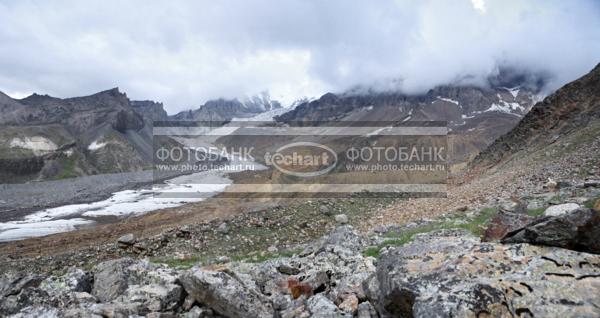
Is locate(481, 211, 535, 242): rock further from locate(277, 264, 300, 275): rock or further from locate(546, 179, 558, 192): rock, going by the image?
locate(546, 179, 558, 192): rock

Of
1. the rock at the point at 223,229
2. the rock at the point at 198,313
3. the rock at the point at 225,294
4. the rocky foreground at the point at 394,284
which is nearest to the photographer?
the rocky foreground at the point at 394,284

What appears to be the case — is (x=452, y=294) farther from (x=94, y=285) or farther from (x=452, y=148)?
(x=452, y=148)

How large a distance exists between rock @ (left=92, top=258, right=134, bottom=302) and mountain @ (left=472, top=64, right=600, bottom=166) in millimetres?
28026

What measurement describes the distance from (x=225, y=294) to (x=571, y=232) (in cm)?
488

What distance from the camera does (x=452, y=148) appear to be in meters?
122

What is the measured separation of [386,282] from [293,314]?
6.18 feet

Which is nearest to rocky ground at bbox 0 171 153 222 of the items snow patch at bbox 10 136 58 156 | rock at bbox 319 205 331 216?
snow patch at bbox 10 136 58 156

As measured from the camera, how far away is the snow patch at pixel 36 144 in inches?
4963

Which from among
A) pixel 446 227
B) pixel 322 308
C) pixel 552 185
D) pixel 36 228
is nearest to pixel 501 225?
pixel 322 308

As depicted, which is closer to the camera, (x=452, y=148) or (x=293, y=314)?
(x=293, y=314)

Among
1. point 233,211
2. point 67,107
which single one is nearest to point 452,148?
point 233,211

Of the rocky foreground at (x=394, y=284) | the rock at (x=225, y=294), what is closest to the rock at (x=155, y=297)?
the rocky foreground at (x=394, y=284)

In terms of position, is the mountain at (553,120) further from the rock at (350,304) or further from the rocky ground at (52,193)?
the rocky ground at (52,193)

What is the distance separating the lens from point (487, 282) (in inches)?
156
